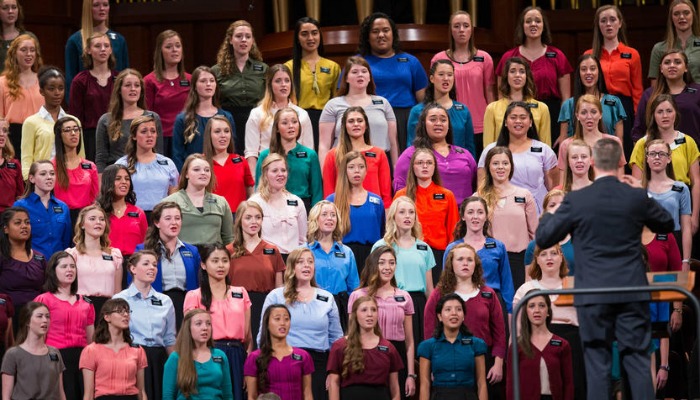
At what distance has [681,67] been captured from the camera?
10172mm

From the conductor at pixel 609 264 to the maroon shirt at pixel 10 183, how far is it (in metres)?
4.41

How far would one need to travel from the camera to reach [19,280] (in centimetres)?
873

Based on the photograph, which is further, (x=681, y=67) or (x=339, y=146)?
(x=681, y=67)

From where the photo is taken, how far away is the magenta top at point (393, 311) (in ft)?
27.9

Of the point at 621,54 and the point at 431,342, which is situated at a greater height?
the point at 621,54

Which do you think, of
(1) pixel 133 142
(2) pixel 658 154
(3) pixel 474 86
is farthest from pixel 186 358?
(3) pixel 474 86

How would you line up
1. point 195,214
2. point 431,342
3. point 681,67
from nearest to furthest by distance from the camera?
point 431,342 → point 195,214 → point 681,67

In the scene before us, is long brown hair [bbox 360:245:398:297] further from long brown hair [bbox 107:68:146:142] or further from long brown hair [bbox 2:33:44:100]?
long brown hair [bbox 2:33:44:100]

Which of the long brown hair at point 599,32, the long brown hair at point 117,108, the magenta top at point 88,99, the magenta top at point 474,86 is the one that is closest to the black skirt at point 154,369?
the long brown hair at point 117,108

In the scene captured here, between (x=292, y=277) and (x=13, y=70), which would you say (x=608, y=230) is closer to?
(x=292, y=277)

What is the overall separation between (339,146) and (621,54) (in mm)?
2513

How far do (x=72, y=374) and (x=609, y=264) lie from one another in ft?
11.9

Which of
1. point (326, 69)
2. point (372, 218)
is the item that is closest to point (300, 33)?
point (326, 69)

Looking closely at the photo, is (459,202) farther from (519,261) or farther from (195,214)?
(195,214)
